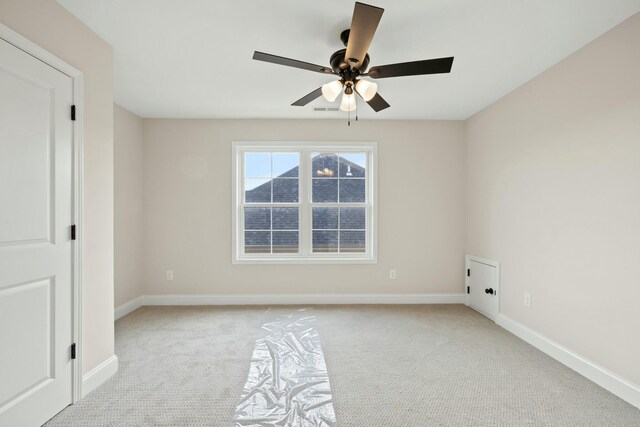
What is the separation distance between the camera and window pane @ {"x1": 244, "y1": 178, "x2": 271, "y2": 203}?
4.16 meters

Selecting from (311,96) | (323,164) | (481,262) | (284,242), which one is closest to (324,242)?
(284,242)

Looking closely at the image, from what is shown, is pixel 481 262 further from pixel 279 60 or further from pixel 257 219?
pixel 279 60

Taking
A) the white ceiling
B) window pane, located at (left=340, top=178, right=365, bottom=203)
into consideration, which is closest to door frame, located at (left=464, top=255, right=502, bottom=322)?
window pane, located at (left=340, top=178, right=365, bottom=203)

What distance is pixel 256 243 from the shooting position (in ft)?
13.6

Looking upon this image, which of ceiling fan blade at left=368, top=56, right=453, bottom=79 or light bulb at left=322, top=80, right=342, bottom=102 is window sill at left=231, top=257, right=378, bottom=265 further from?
ceiling fan blade at left=368, top=56, right=453, bottom=79

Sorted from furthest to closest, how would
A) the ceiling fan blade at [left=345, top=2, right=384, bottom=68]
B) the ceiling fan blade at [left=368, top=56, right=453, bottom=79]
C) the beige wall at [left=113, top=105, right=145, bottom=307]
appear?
1. the beige wall at [left=113, top=105, right=145, bottom=307]
2. the ceiling fan blade at [left=368, top=56, right=453, bottom=79]
3. the ceiling fan blade at [left=345, top=2, right=384, bottom=68]

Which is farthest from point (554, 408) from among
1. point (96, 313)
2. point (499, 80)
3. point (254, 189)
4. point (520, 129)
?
point (254, 189)

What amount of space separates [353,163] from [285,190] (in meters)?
1.01

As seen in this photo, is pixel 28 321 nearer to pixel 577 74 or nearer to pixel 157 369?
pixel 157 369

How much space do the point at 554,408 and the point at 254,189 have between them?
11.9 feet

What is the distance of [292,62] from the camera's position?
1.87 m

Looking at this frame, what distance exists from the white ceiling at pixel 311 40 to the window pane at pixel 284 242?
1763 mm

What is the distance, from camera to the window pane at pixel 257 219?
4148mm

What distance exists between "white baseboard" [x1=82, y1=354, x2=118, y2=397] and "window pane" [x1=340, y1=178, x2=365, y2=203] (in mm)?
2968
